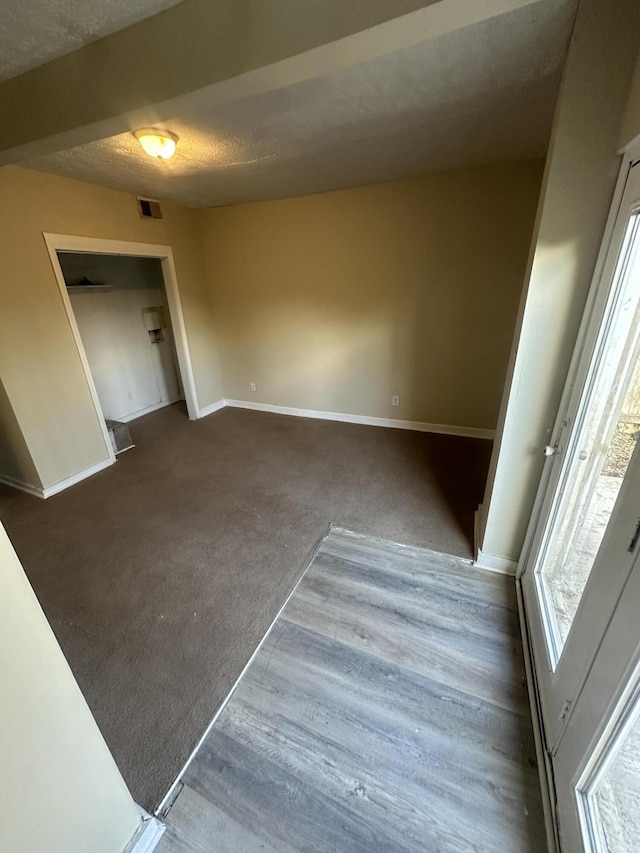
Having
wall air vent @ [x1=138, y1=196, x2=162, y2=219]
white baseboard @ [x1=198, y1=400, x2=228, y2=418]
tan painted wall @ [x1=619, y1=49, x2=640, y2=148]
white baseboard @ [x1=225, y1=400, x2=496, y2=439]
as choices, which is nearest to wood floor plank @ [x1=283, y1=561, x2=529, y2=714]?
tan painted wall @ [x1=619, y1=49, x2=640, y2=148]

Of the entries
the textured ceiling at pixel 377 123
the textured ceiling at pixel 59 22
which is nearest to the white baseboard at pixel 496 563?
the textured ceiling at pixel 377 123

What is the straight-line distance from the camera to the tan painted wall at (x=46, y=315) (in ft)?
8.16

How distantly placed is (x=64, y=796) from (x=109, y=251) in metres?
3.69

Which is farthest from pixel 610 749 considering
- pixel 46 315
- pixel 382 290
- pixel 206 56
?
pixel 46 315

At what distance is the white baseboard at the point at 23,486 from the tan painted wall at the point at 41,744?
2.71 meters

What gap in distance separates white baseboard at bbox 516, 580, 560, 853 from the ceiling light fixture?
124 inches

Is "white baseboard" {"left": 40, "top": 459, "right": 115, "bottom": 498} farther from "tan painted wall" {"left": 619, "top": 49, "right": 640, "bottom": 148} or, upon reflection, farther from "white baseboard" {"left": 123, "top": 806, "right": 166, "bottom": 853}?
"tan painted wall" {"left": 619, "top": 49, "right": 640, "bottom": 148}

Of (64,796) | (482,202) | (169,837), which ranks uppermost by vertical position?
(482,202)

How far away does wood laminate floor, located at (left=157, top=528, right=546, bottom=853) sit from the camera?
3.45 ft

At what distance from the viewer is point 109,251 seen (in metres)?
3.14

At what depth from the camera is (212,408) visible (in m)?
4.64

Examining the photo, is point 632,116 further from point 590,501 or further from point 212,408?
point 212,408

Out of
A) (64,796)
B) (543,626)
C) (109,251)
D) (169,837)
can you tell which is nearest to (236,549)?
(169,837)

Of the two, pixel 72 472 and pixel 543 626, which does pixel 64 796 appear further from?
pixel 72 472
